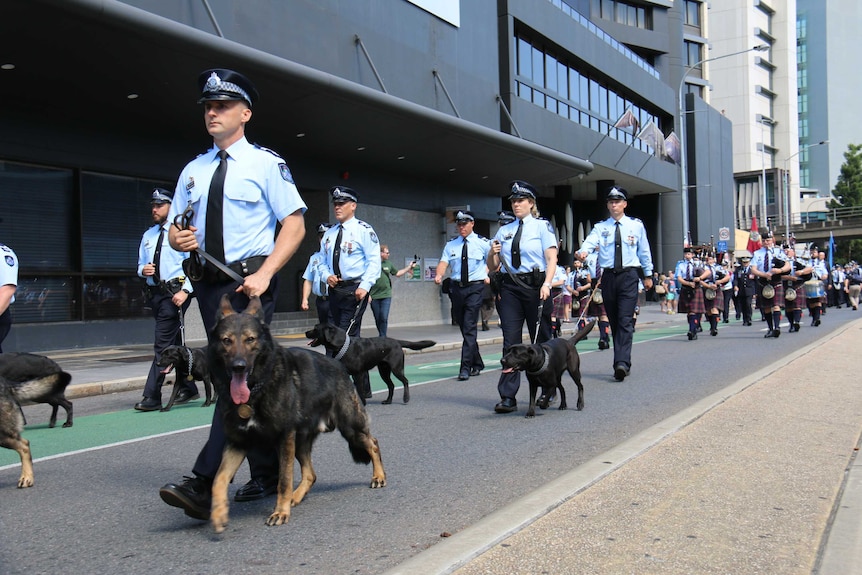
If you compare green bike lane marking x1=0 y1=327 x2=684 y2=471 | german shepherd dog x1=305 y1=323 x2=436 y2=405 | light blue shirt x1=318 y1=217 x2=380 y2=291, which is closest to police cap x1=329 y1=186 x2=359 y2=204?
light blue shirt x1=318 y1=217 x2=380 y2=291

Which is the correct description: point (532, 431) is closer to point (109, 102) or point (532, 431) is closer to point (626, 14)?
point (109, 102)

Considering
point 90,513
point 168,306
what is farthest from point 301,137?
point 90,513

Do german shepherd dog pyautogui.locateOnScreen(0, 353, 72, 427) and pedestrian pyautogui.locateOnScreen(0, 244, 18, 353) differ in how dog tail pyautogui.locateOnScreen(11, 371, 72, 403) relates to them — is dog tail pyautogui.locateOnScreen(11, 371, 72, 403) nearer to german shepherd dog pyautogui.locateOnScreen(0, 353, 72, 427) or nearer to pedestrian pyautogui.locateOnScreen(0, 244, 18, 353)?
german shepherd dog pyautogui.locateOnScreen(0, 353, 72, 427)

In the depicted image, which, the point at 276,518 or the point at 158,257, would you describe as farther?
the point at 158,257

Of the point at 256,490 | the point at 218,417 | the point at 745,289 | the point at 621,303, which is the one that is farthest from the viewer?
the point at 745,289

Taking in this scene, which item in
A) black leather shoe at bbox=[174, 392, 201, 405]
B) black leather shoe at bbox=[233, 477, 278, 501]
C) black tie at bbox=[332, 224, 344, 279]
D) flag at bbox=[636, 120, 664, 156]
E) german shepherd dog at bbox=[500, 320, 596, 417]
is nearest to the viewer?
black leather shoe at bbox=[233, 477, 278, 501]

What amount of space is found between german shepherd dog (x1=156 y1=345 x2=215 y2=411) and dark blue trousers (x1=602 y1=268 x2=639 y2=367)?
4.79 meters

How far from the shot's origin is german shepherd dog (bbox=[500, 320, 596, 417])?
710 centimetres

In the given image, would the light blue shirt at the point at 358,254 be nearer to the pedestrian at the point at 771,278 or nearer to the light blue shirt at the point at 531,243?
the light blue shirt at the point at 531,243

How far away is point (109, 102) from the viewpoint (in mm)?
15203

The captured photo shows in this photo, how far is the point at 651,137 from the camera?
31906mm

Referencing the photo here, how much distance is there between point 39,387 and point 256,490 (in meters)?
2.57

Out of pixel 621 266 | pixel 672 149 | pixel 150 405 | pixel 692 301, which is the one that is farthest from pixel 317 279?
pixel 672 149

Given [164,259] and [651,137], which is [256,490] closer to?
[164,259]
